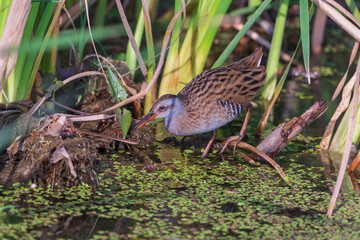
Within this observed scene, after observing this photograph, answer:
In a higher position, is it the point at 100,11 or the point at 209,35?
the point at 100,11

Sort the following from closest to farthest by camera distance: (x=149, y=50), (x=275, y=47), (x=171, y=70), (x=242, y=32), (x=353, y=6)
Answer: (x=242, y=32) < (x=353, y=6) < (x=149, y=50) < (x=171, y=70) < (x=275, y=47)

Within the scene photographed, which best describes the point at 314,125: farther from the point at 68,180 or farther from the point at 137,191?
the point at 68,180

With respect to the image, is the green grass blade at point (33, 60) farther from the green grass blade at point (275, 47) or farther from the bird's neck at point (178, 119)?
the green grass blade at point (275, 47)

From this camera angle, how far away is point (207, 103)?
4.21m

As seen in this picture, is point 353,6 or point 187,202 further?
point 353,6

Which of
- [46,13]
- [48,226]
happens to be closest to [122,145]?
[46,13]

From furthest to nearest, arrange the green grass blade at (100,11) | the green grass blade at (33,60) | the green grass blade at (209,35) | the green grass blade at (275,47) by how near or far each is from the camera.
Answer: the green grass blade at (100,11), the green grass blade at (275,47), the green grass blade at (209,35), the green grass blade at (33,60)

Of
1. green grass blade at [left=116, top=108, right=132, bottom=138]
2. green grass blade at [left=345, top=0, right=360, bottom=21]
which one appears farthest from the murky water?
green grass blade at [left=345, top=0, right=360, bottom=21]

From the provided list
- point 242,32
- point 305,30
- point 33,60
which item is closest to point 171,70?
point 242,32

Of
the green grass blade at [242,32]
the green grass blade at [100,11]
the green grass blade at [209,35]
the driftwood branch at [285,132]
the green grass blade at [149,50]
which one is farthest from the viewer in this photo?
the green grass blade at [100,11]

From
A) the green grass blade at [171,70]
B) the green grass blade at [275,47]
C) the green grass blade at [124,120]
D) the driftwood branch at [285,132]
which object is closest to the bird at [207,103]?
the green grass blade at [124,120]

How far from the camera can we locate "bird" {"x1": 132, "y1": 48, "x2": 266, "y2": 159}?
4.17m

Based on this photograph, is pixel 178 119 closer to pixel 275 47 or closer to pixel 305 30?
pixel 305 30

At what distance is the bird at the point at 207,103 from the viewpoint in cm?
417
